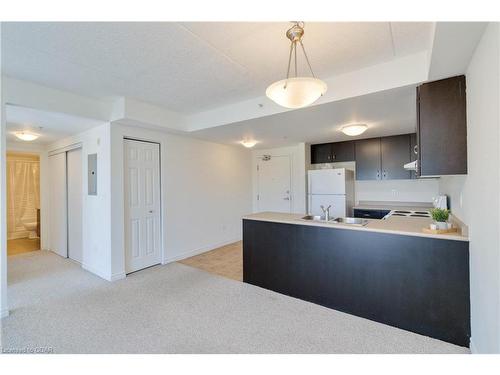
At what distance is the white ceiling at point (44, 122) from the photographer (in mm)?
2927

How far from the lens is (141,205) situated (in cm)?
380

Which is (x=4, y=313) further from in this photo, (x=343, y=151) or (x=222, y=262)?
(x=343, y=151)

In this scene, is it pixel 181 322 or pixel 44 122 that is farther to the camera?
pixel 44 122

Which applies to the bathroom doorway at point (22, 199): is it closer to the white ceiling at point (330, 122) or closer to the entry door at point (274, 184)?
the white ceiling at point (330, 122)

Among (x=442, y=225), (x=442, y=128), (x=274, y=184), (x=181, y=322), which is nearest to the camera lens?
(x=442, y=128)

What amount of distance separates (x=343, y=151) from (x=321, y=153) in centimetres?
47

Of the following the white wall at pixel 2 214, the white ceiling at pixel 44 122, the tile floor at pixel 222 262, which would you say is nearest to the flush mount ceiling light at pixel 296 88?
the tile floor at pixel 222 262

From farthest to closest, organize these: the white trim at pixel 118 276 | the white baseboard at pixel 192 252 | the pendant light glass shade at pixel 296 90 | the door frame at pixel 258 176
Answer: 1. the door frame at pixel 258 176
2. the white baseboard at pixel 192 252
3. the white trim at pixel 118 276
4. the pendant light glass shade at pixel 296 90

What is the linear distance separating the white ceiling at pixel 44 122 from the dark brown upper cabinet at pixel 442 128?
12.6ft

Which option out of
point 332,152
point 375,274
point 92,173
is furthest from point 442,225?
point 92,173

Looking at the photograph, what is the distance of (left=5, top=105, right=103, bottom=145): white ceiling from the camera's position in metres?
2.93

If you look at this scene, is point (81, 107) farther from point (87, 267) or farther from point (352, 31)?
point (352, 31)

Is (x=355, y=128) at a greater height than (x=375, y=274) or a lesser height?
greater
